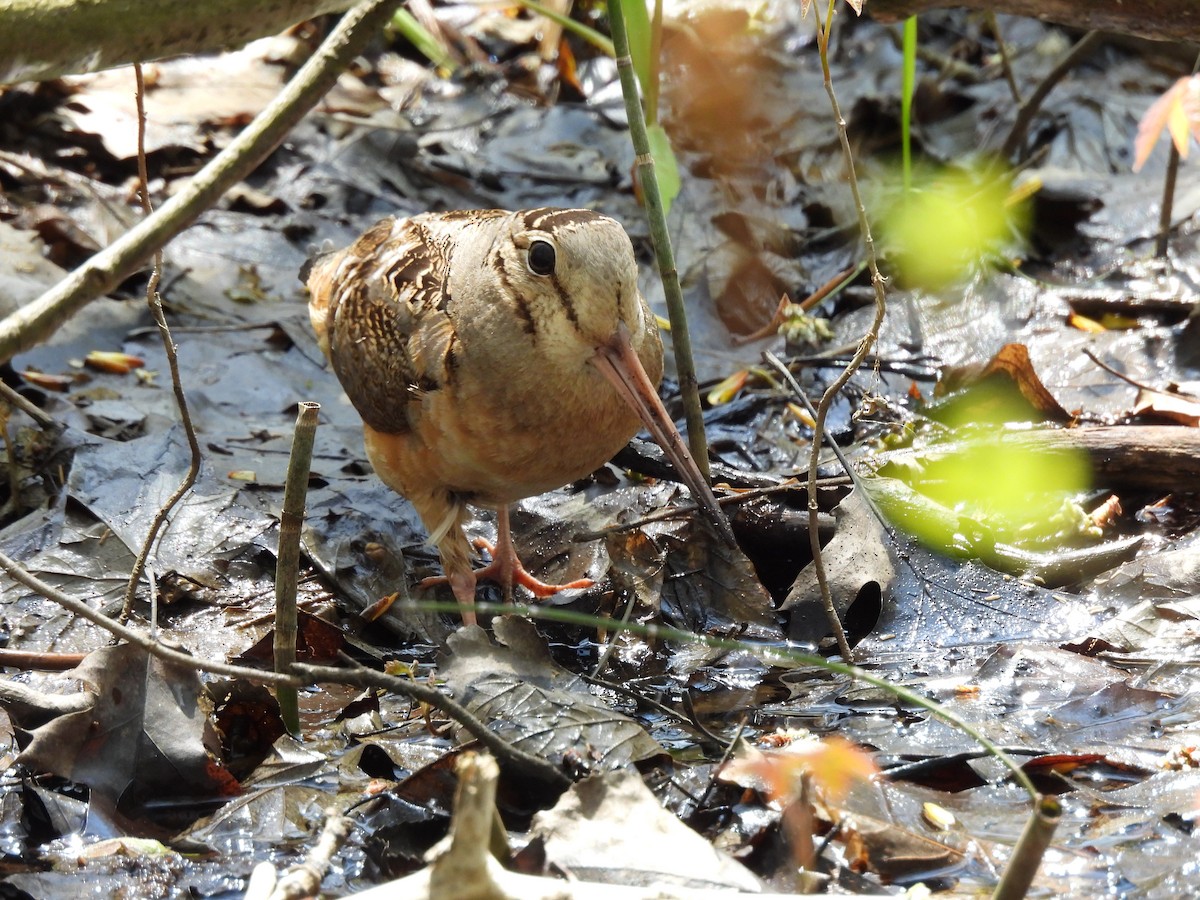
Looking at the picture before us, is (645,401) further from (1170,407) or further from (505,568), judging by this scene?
(1170,407)

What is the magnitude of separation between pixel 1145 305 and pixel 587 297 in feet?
9.99

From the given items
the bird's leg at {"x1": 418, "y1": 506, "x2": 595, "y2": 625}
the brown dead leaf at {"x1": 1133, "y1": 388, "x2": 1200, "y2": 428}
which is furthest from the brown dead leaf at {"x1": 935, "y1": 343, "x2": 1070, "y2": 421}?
the bird's leg at {"x1": 418, "y1": 506, "x2": 595, "y2": 625}

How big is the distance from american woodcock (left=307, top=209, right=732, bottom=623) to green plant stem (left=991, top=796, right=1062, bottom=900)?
189 centimetres

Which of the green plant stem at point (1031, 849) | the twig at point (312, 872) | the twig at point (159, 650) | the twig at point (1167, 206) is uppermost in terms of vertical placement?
the twig at point (1167, 206)

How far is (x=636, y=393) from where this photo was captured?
3.80 m

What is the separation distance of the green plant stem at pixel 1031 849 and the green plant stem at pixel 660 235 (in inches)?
87.4

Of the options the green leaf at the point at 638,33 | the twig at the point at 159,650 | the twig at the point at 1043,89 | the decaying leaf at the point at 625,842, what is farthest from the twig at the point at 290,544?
the twig at the point at 1043,89

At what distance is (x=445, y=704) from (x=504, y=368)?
1480mm

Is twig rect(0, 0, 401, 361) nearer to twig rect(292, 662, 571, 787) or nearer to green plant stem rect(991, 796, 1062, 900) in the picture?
twig rect(292, 662, 571, 787)

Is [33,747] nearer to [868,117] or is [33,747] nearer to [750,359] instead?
[750,359]

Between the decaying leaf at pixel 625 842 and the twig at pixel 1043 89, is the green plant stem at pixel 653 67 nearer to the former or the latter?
the twig at pixel 1043 89

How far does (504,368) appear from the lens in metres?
3.87

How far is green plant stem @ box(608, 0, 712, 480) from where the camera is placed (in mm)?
3881

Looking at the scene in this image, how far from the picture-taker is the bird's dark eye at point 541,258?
12.3 ft
